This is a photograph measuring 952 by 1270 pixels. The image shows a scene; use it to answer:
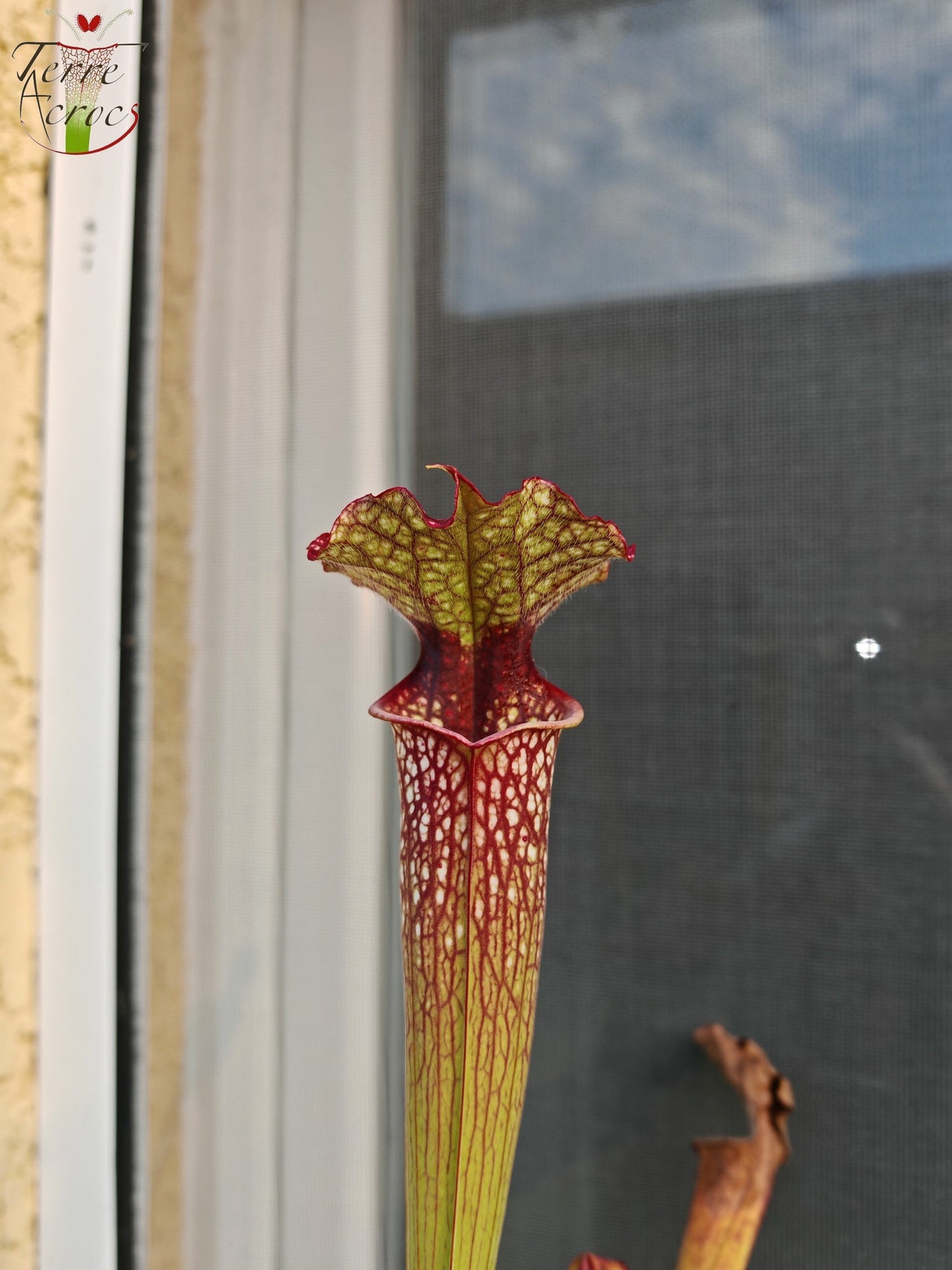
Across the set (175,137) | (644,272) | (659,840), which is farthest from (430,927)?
(175,137)

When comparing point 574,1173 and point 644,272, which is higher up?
point 644,272

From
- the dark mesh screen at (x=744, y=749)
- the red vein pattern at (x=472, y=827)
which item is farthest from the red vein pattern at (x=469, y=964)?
the dark mesh screen at (x=744, y=749)

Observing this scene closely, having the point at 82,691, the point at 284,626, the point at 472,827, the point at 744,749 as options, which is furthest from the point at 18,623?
the point at 744,749

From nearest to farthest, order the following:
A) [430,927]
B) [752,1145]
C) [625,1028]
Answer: [430,927] → [752,1145] → [625,1028]

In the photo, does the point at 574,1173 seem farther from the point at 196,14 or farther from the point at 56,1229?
the point at 196,14

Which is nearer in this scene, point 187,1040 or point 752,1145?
point 752,1145

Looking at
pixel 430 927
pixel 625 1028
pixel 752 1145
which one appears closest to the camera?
pixel 430 927

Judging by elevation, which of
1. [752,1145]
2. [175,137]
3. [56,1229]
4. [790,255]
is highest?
[175,137]
